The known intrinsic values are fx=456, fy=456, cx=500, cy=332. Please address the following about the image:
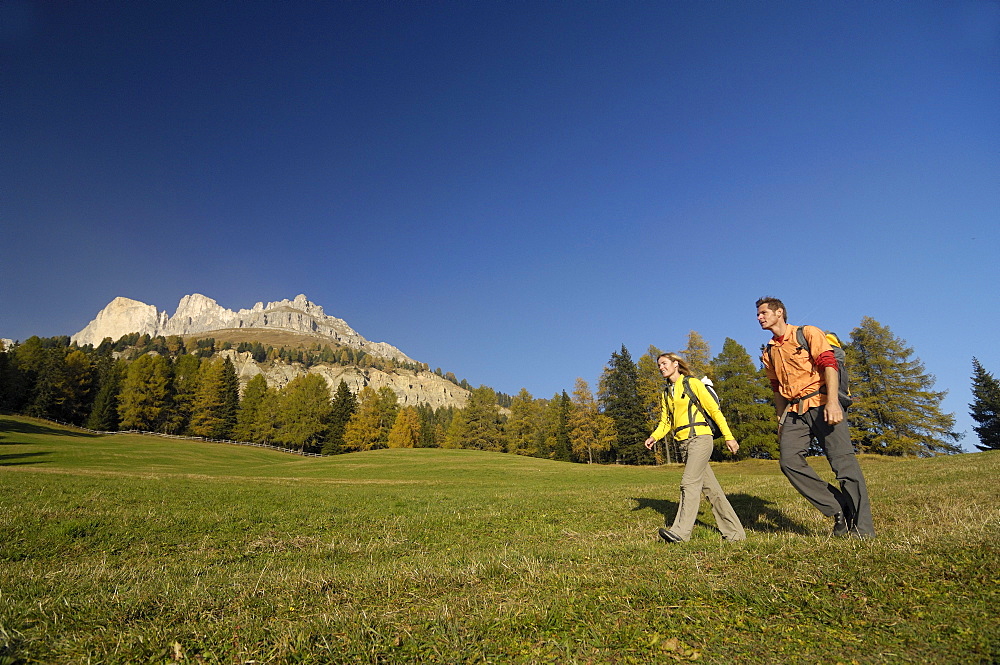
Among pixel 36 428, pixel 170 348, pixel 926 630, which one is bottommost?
pixel 36 428

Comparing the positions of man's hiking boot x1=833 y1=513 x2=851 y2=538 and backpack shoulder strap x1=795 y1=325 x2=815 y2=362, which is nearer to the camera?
man's hiking boot x1=833 y1=513 x2=851 y2=538

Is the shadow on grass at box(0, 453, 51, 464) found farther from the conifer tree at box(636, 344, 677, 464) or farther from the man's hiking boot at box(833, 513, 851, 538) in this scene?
the conifer tree at box(636, 344, 677, 464)

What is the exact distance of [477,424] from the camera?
3036 inches

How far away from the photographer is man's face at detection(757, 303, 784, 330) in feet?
22.0

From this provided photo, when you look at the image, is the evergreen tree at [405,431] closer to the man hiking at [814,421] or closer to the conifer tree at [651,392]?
the conifer tree at [651,392]

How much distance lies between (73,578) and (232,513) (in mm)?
6653

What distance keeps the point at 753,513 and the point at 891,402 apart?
45.0 m

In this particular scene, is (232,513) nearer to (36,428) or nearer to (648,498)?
(648,498)

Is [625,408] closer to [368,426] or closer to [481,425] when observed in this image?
[481,425]

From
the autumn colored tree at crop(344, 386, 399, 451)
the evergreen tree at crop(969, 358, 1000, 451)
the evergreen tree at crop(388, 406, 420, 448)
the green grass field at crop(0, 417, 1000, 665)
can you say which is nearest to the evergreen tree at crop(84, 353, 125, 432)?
the autumn colored tree at crop(344, 386, 399, 451)

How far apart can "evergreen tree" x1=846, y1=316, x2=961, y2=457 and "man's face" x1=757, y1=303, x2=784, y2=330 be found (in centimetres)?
4369

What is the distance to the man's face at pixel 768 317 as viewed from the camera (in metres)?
6.71

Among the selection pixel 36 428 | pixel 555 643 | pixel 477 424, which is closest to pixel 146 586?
pixel 555 643

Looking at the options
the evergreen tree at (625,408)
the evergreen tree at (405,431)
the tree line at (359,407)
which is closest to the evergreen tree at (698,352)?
the tree line at (359,407)
